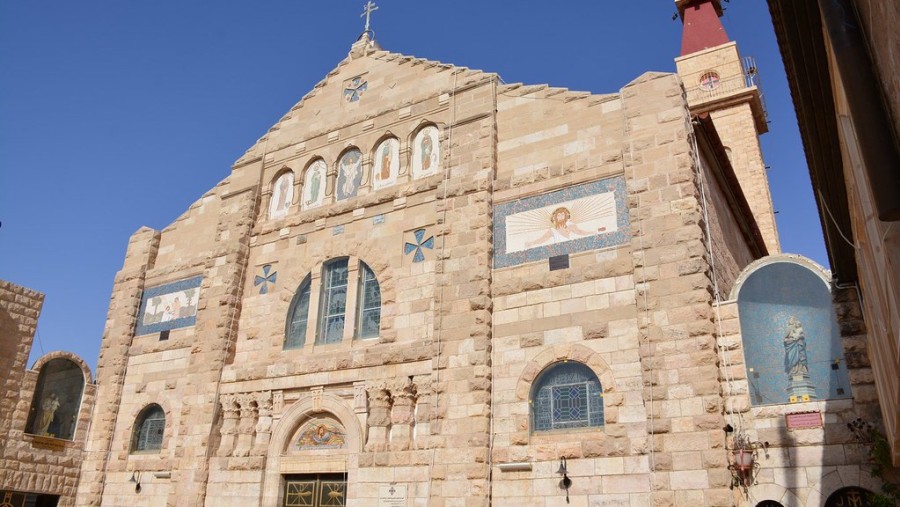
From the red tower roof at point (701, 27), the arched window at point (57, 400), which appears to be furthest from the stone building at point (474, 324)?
the red tower roof at point (701, 27)

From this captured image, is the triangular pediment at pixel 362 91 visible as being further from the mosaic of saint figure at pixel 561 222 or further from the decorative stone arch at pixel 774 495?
the decorative stone arch at pixel 774 495

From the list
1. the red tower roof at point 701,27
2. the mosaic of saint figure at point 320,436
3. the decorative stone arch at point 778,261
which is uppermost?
the red tower roof at point 701,27

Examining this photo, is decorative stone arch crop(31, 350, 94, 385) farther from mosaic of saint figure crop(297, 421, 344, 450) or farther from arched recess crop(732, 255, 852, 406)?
arched recess crop(732, 255, 852, 406)

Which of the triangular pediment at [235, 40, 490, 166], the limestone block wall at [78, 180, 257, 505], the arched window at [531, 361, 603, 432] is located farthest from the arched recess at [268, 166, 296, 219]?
the arched window at [531, 361, 603, 432]

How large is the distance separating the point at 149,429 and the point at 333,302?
19.6 ft

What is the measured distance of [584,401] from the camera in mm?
11391

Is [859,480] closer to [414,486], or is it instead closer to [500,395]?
[500,395]

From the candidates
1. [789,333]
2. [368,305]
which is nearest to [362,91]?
[368,305]

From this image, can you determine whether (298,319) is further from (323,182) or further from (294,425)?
(323,182)

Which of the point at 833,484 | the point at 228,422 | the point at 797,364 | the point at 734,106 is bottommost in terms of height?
the point at 833,484

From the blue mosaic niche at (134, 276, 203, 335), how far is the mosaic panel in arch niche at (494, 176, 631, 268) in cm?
862

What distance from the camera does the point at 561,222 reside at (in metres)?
12.8

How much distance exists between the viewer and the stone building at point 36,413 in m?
16.4

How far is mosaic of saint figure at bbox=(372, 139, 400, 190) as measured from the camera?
15.7 meters
